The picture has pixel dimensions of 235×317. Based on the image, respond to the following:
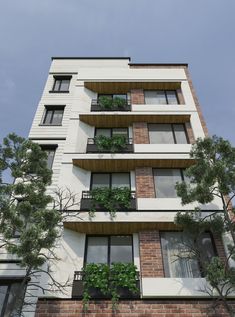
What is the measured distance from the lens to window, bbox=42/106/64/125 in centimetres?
1563

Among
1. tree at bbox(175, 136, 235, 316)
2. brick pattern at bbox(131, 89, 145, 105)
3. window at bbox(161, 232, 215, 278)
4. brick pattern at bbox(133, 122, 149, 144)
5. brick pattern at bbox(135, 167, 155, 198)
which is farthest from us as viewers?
brick pattern at bbox(131, 89, 145, 105)

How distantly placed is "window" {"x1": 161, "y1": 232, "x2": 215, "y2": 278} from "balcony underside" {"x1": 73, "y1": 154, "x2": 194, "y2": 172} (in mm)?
3504

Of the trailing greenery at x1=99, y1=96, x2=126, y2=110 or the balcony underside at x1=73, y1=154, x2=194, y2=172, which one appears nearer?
the balcony underside at x1=73, y1=154, x2=194, y2=172

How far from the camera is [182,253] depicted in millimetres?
10117

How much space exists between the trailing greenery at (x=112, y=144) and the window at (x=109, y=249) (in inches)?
176

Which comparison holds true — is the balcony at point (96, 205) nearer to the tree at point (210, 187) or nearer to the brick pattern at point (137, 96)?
the tree at point (210, 187)

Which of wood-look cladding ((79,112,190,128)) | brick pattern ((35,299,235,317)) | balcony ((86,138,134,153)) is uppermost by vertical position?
wood-look cladding ((79,112,190,128))

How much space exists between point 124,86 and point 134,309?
510 inches

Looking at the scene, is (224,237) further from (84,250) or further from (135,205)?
(84,250)

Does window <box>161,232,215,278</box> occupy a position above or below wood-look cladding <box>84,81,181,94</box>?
below

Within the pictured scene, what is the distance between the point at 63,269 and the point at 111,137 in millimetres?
7109

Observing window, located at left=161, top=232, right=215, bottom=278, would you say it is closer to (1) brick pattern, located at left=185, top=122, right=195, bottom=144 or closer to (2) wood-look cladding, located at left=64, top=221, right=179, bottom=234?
(2) wood-look cladding, located at left=64, top=221, right=179, bottom=234

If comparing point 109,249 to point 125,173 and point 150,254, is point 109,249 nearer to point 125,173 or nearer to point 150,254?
point 150,254

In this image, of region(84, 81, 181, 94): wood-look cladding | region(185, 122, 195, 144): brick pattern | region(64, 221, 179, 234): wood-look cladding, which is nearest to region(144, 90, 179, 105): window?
region(84, 81, 181, 94): wood-look cladding
